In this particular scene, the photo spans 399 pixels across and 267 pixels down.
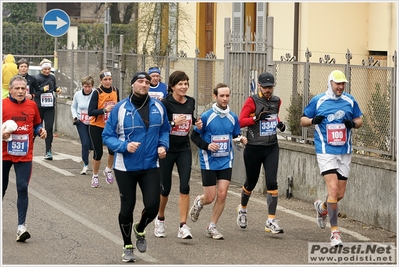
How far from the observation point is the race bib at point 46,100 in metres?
18.4

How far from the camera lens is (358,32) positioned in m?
22.1

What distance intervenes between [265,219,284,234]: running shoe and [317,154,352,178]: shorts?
3.36ft

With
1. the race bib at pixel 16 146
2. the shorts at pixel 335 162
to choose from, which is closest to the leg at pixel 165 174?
the race bib at pixel 16 146

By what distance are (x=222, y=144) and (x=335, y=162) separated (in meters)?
1.31

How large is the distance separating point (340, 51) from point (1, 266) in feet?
46.7

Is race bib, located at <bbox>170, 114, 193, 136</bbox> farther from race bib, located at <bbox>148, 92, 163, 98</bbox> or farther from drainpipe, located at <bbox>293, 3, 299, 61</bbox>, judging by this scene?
drainpipe, located at <bbox>293, 3, 299, 61</bbox>

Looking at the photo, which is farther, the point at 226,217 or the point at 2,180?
the point at 226,217

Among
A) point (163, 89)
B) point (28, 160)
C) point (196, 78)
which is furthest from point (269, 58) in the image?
point (28, 160)

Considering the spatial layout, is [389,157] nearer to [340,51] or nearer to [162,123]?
[162,123]

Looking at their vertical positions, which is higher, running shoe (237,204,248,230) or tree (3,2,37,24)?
tree (3,2,37,24)

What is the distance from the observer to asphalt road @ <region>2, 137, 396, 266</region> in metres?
9.73

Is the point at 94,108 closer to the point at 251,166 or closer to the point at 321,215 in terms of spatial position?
the point at 251,166

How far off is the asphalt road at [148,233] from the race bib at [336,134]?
1168mm

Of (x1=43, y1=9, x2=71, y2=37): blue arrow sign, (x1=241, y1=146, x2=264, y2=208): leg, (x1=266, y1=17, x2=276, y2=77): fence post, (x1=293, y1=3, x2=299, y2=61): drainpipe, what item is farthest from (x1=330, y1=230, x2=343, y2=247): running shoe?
(x1=43, y1=9, x2=71, y2=37): blue arrow sign
